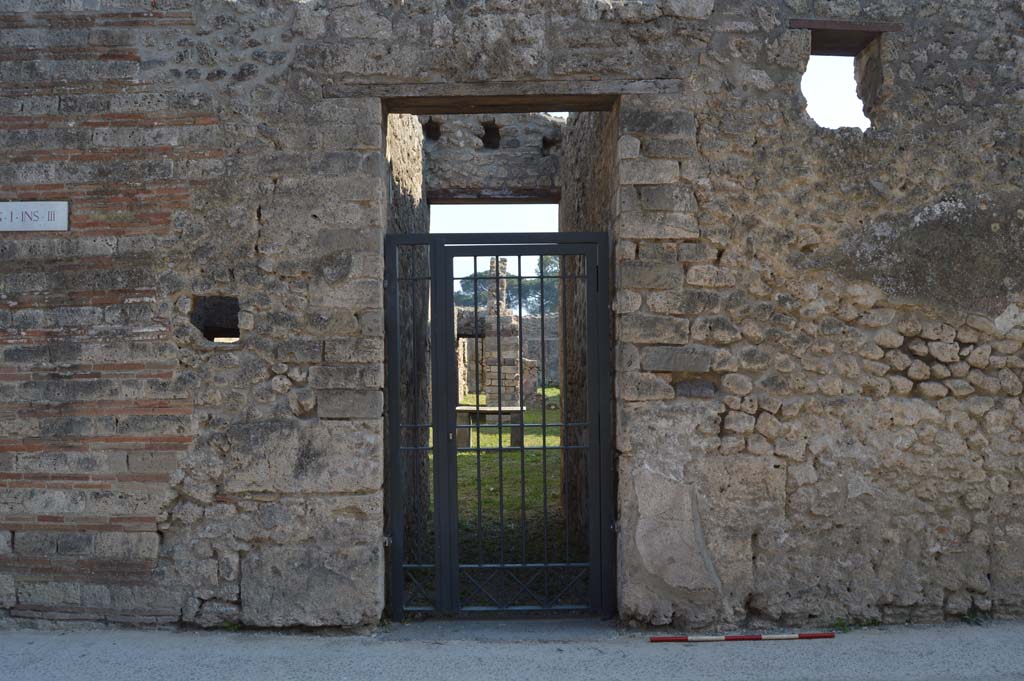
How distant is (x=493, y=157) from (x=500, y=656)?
4965mm

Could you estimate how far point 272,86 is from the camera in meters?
3.83

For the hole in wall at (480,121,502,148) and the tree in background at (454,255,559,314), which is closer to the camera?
the tree in background at (454,255,559,314)

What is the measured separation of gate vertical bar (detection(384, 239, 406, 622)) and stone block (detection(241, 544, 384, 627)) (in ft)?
0.86

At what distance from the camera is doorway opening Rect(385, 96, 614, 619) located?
3990mm

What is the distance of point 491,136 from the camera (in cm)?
734

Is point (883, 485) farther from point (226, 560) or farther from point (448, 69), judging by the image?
point (226, 560)

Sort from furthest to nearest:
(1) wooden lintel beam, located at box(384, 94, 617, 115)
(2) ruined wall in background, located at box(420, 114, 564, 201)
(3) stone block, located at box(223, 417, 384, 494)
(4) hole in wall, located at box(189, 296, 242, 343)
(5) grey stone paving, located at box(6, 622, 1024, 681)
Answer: (2) ruined wall in background, located at box(420, 114, 564, 201), (4) hole in wall, located at box(189, 296, 242, 343), (1) wooden lintel beam, located at box(384, 94, 617, 115), (3) stone block, located at box(223, 417, 384, 494), (5) grey stone paving, located at box(6, 622, 1024, 681)

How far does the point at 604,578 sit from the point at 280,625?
5.74 ft

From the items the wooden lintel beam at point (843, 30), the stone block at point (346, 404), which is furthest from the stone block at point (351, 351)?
the wooden lintel beam at point (843, 30)

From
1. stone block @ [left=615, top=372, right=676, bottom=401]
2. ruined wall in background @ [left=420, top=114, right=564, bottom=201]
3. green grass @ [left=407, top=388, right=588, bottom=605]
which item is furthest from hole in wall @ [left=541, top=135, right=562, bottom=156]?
stone block @ [left=615, top=372, right=676, bottom=401]

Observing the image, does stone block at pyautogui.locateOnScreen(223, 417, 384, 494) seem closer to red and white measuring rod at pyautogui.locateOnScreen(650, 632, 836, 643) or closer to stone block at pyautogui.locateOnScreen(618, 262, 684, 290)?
stone block at pyautogui.locateOnScreen(618, 262, 684, 290)

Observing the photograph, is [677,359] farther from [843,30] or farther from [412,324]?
[412,324]

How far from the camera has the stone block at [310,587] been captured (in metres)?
3.73

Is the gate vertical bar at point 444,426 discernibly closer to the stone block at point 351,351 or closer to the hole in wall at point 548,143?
the stone block at point 351,351
